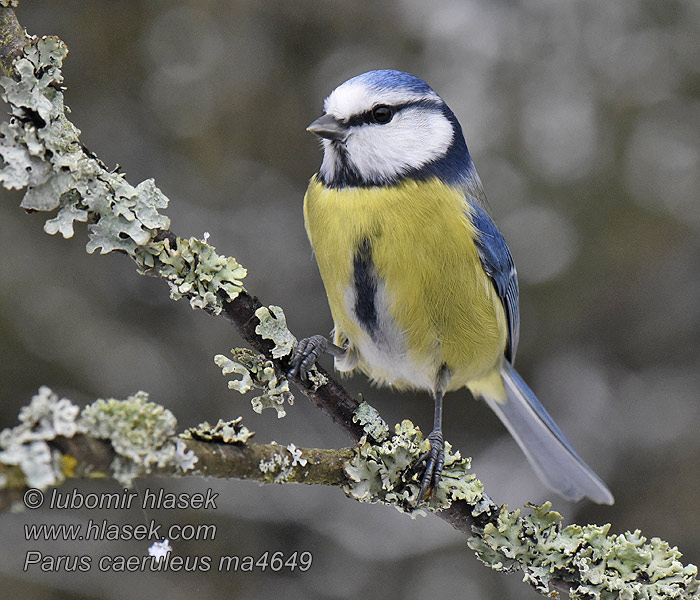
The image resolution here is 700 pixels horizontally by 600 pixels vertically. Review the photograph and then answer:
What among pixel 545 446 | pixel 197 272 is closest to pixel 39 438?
pixel 197 272

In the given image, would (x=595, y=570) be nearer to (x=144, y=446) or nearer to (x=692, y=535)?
(x=144, y=446)

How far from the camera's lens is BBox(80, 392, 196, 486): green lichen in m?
0.95

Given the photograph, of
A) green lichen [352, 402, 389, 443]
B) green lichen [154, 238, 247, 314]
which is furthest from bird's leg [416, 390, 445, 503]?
green lichen [154, 238, 247, 314]

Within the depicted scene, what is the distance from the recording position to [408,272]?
1.81m

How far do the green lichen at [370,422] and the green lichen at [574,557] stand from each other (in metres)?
0.27

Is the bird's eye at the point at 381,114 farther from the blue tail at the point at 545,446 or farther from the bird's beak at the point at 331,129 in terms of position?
the blue tail at the point at 545,446

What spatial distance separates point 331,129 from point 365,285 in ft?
1.33

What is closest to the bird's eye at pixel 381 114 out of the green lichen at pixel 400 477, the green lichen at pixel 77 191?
the green lichen at pixel 77 191

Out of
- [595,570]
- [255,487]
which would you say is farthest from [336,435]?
[595,570]

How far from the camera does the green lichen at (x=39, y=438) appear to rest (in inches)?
33.4

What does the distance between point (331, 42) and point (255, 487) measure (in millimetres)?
1755

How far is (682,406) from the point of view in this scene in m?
2.84

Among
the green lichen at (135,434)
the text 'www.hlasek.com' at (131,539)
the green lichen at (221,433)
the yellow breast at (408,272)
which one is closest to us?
the green lichen at (135,434)

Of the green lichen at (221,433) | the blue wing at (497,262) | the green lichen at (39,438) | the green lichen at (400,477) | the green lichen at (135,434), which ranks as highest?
the blue wing at (497,262)
